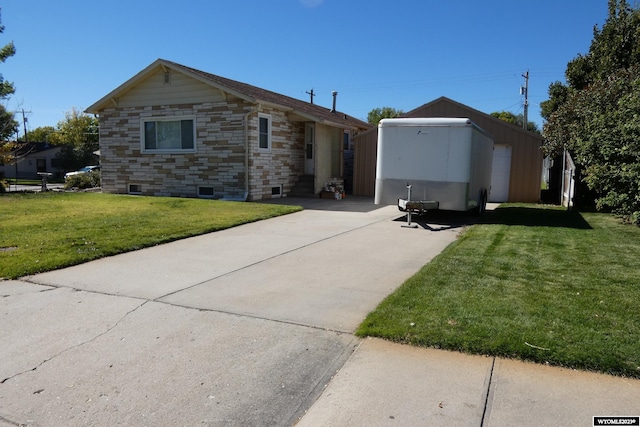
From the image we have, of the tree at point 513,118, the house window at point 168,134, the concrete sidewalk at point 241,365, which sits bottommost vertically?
the concrete sidewalk at point 241,365

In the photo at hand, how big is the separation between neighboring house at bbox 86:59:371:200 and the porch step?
0.05 meters

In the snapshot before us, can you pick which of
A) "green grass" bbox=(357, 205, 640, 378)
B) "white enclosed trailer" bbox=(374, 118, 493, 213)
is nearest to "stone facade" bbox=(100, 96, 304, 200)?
"white enclosed trailer" bbox=(374, 118, 493, 213)

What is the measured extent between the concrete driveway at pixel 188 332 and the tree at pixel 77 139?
1845 inches

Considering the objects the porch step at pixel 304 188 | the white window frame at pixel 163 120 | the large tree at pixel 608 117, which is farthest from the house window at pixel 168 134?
the large tree at pixel 608 117

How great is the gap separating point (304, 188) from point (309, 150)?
1.84 metres

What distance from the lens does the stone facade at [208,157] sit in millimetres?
16438

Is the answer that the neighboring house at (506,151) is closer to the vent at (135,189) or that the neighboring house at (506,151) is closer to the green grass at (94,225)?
the green grass at (94,225)

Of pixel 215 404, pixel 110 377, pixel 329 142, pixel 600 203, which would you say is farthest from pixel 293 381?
pixel 329 142

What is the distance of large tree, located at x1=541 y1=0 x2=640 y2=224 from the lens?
10.9 meters

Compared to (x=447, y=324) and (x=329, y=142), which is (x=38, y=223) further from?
(x=329, y=142)

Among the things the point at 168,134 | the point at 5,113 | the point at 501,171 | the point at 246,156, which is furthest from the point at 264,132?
the point at 5,113

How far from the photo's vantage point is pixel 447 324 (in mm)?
4156

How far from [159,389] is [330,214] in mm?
10137

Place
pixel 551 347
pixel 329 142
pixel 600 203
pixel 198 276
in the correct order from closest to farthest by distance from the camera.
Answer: pixel 551 347 → pixel 198 276 → pixel 600 203 → pixel 329 142
